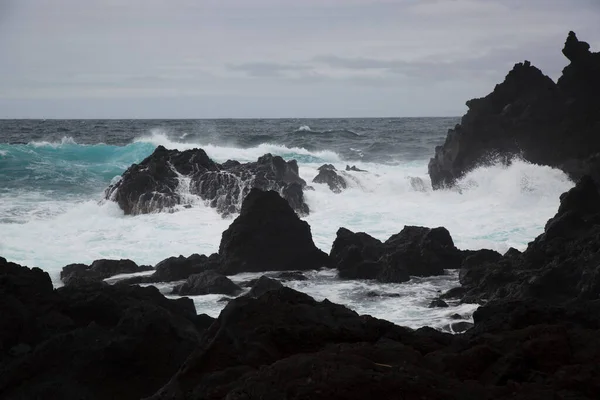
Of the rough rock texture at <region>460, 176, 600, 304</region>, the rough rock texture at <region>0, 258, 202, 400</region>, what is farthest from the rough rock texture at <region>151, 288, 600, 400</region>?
the rough rock texture at <region>460, 176, 600, 304</region>

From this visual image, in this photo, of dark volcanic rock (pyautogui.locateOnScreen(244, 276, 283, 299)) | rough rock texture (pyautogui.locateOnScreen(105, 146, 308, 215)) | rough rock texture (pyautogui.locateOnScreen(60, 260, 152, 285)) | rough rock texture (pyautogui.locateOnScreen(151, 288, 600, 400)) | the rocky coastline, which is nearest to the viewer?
rough rock texture (pyautogui.locateOnScreen(151, 288, 600, 400))

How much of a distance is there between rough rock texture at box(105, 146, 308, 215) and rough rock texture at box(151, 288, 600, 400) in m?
20.3

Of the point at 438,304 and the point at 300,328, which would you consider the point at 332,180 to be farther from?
the point at 300,328

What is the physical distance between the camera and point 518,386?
4527 millimetres

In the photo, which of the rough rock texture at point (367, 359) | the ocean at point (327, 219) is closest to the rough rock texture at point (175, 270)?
the ocean at point (327, 219)

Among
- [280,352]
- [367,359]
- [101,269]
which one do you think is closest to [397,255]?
[101,269]

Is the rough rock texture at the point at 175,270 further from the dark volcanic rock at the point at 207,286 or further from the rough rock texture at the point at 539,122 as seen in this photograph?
the rough rock texture at the point at 539,122

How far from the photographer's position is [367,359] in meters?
4.67

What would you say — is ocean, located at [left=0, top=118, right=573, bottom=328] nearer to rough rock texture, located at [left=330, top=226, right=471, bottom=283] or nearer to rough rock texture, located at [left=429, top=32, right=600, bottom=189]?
rough rock texture, located at [left=330, top=226, right=471, bottom=283]

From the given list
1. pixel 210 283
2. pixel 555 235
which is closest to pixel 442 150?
pixel 555 235

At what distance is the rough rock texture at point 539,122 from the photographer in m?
26.9

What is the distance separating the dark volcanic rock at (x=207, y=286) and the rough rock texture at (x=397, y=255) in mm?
2761

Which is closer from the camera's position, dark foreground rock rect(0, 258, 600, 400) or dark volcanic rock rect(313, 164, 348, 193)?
dark foreground rock rect(0, 258, 600, 400)

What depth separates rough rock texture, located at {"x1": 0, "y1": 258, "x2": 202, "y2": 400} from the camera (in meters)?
6.62
